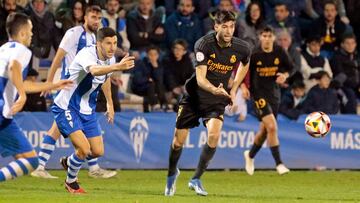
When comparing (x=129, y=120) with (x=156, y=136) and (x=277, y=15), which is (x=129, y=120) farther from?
(x=277, y=15)

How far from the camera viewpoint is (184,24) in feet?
69.6

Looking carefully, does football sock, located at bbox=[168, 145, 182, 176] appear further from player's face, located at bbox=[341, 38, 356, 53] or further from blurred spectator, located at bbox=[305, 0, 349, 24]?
blurred spectator, located at bbox=[305, 0, 349, 24]

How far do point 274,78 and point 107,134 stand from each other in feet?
10.5

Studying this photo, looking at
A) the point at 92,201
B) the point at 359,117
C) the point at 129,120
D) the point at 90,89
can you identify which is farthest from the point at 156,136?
the point at 92,201

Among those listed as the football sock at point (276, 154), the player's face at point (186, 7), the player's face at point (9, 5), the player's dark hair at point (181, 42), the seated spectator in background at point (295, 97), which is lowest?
the football sock at point (276, 154)

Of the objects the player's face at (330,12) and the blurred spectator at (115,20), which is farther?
the player's face at (330,12)

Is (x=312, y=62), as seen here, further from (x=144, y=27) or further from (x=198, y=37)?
(x=144, y=27)

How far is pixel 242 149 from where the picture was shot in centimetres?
1886

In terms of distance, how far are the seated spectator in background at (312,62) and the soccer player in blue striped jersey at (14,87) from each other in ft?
34.7

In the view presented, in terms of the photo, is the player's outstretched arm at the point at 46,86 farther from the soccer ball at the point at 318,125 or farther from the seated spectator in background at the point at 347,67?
the seated spectator in background at the point at 347,67

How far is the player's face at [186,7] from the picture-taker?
2114 cm

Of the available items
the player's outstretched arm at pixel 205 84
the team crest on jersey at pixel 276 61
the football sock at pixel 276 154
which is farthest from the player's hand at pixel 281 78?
the player's outstretched arm at pixel 205 84

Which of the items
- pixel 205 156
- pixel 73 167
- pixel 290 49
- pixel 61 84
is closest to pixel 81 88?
pixel 73 167

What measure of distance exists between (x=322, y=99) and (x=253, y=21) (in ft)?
8.04
